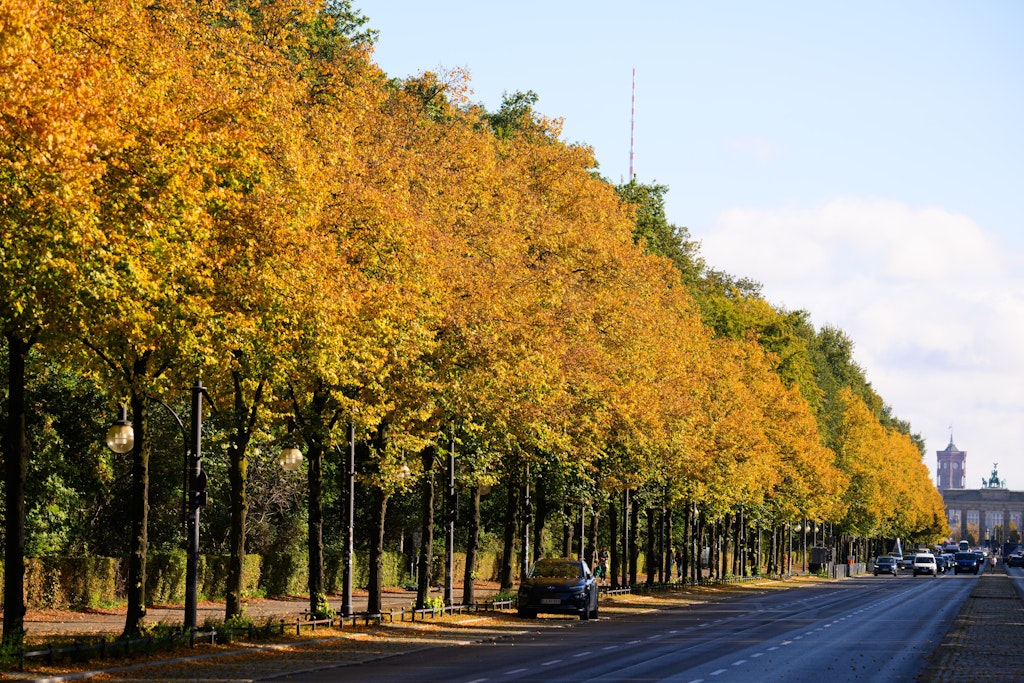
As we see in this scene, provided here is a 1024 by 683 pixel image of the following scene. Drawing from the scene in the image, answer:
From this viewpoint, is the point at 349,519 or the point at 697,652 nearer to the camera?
the point at 697,652

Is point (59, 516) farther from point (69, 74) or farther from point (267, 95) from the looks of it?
point (69, 74)

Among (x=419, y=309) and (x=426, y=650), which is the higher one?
(x=419, y=309)

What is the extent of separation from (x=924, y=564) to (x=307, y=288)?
11020 centimetres

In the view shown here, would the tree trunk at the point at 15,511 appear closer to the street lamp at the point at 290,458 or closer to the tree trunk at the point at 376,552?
the street lamp at the point at 290,458

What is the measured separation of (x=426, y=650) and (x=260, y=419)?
614 centimetres

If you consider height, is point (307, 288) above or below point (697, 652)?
above

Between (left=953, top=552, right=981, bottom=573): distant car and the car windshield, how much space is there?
104 m

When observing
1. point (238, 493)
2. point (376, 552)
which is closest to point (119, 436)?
point (238, 493)

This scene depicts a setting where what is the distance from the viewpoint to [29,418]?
4203 centimetres

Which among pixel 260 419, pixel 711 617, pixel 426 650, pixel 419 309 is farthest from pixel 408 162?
pixel 711 617

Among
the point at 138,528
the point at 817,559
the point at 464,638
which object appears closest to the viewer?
the point at 138,528

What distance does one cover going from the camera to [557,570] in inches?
1832

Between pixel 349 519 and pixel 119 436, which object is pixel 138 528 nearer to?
pixel 119 436

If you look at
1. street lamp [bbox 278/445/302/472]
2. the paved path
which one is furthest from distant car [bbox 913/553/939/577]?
street lamp [bbox 278/445/302/472]
